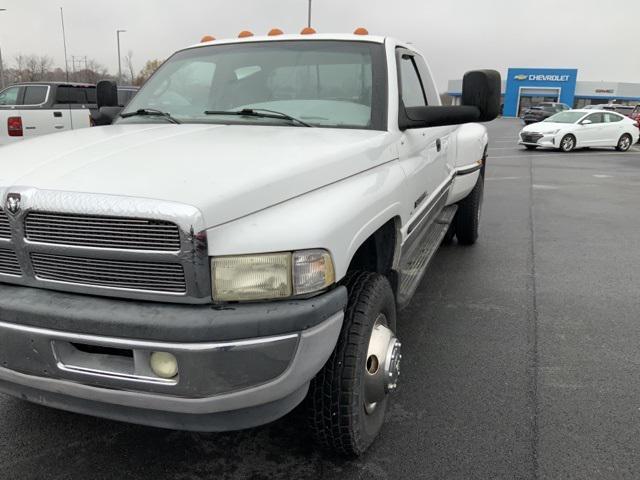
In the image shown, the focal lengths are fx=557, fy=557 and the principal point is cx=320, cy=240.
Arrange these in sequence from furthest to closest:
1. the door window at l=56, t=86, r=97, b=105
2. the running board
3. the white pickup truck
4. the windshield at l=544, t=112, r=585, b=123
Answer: the windshield at l=544, t=112, r=585, b=123 < the door window at l=56, t=86, r=97, b=105 < the white pickup truck < the running board

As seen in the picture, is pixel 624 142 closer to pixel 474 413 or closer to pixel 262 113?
pixel 474 413

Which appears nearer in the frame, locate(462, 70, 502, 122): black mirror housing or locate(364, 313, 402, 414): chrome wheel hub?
locate(364, 313, 402, 414): chrome wheel hub

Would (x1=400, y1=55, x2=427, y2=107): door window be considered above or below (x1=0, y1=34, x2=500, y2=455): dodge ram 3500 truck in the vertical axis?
above

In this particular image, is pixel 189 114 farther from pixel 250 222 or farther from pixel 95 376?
pixel 95 376

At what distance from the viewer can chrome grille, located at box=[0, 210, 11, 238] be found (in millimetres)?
2037

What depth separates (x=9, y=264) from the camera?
6.86ft

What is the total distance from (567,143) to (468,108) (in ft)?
60.5

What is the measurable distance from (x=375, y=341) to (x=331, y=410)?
0.39 meters

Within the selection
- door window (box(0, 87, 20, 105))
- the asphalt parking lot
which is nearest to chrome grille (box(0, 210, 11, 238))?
the asphalt parking lot

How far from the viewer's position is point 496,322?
4.16 metres

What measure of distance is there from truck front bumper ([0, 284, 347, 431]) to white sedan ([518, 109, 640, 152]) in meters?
19.5

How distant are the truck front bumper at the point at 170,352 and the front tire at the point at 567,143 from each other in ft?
64.6

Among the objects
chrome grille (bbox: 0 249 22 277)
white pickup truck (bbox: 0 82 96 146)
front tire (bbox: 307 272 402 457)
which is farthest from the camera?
white pickup truck (bbox: 0 82 96 146)

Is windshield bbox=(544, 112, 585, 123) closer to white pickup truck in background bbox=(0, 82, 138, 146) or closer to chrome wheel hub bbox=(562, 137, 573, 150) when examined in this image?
chrome wheel hub bbox=(562, 137, 573, 150)
